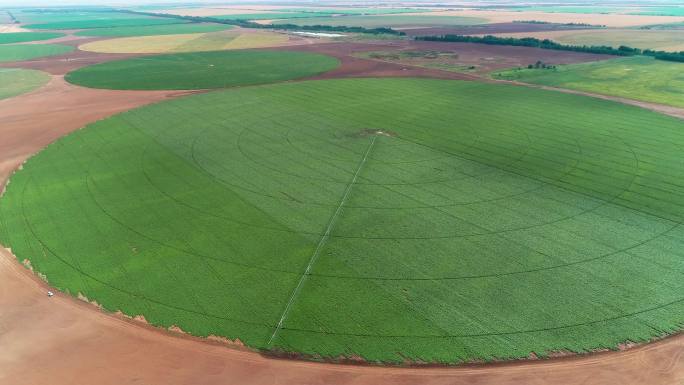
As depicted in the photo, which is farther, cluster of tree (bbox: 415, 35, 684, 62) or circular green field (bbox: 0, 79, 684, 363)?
cluster of tree (bbox: 415, 35, 684, 62)

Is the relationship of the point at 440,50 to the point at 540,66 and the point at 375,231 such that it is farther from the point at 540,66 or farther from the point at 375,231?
the point at 375,231

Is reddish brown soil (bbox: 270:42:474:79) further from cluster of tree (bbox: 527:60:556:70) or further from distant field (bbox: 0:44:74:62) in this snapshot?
distant field (bbox: 0:44:74:62)

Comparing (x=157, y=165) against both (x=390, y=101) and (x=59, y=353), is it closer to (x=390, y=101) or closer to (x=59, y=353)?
(x=59, y=353)

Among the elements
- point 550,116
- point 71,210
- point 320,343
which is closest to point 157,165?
point 71,210

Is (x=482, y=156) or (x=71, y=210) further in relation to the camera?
(x=482, y=156)

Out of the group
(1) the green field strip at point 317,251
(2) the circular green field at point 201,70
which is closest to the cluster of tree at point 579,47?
(2) the circular green field at point 201,70

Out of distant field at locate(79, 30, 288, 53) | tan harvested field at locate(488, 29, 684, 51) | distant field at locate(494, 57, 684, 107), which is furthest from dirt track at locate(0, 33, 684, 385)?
tan harvested field at locate(488, 29, 684, 51)
